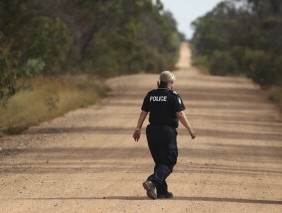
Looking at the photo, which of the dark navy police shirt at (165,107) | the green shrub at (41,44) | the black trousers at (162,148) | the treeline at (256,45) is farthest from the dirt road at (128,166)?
the treeline at (256,45)

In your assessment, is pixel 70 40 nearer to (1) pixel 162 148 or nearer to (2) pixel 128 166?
(2) pixel 128 166

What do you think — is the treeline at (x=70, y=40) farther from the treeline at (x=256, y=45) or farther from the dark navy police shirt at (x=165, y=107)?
the dark navy police shirt at (x=165, y=107)

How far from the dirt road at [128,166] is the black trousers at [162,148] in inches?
13.9

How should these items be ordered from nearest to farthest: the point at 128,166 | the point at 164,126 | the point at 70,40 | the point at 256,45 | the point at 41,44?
the point at 164,126
the point at 128,166
the point at 41,44
the point at 70,40
the point at 256,45

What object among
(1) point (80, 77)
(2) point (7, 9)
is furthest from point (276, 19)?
(2) point (7, 9)

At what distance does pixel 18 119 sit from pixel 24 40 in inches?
380

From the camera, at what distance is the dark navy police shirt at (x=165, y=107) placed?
449 inches

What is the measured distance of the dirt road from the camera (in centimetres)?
1095

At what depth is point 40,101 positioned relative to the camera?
26.7 meters

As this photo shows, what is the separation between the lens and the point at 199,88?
45.6 meters

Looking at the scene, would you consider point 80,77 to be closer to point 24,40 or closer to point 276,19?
point 24,40

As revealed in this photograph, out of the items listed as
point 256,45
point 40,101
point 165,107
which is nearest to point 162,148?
A: point 165,107

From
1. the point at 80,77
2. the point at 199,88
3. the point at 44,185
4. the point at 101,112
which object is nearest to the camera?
the point at 44,185

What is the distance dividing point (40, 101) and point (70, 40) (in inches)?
540
